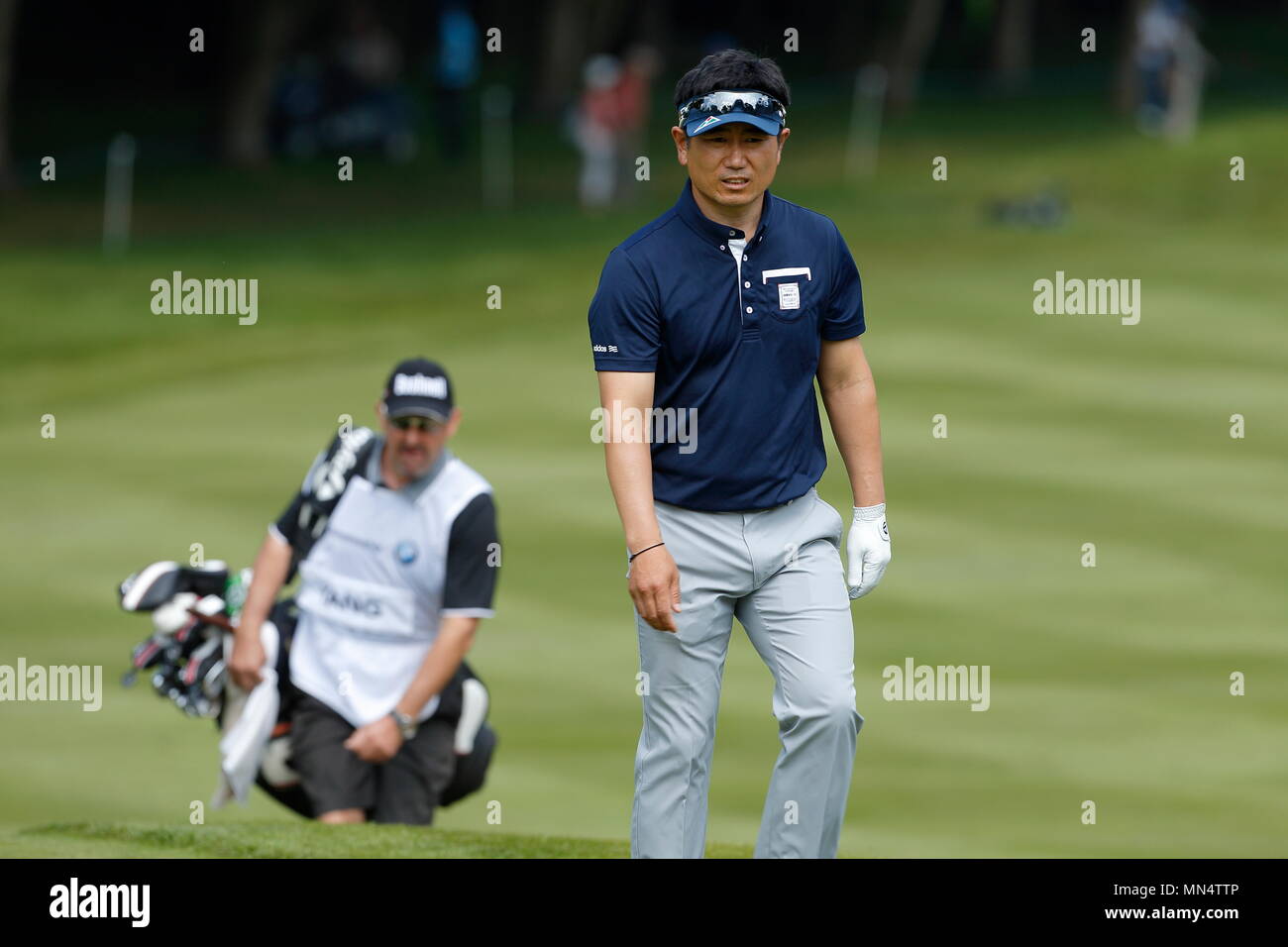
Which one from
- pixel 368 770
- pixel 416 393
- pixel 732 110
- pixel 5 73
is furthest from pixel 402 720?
pixel 5 73

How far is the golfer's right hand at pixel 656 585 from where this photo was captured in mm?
6176

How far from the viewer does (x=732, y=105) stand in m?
6.26

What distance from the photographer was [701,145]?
636 cm

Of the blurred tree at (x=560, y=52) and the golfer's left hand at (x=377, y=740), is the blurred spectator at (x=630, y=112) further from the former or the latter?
the golfer's left hand at (x=377, y=740)

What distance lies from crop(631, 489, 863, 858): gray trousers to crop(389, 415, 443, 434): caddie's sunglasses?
2.26m

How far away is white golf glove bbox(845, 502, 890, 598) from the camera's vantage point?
22.0 ft

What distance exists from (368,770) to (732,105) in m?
3.61

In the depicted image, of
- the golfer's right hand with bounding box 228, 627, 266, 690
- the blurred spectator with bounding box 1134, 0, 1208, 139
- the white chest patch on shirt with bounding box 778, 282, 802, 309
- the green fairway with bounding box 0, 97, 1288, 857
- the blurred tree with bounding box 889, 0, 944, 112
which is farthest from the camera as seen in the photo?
the blurred tree with bounding box 889, 0, 944, 112

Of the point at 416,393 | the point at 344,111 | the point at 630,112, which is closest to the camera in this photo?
the point at 416,393

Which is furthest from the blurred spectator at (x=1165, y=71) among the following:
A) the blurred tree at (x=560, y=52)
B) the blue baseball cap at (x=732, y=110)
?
the blue baseball cap at (x=732, y=110)

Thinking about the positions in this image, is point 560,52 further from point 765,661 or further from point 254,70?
point 765,661

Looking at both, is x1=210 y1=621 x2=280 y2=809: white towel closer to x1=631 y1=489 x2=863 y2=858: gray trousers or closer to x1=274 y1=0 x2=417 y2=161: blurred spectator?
x1=631 y1=489 x2=863 y2=858: gray trousers

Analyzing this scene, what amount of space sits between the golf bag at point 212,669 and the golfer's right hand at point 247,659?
Result: 0.12 meters

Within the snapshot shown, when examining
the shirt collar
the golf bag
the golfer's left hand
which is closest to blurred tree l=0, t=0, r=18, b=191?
the golf bag
